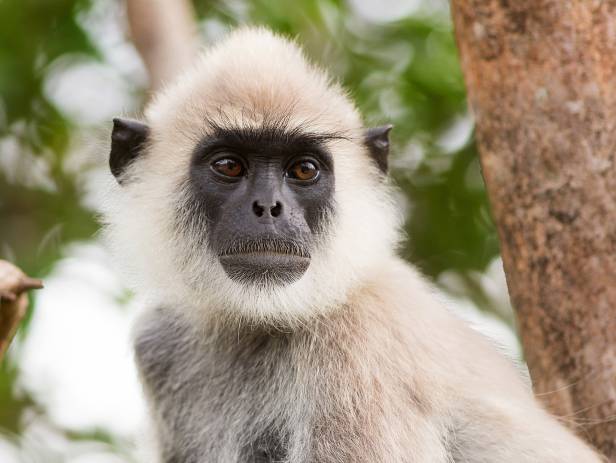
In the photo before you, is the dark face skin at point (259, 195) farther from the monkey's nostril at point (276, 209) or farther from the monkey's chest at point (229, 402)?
the monkey's chest at point (229, 402)

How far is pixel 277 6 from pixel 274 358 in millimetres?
3251

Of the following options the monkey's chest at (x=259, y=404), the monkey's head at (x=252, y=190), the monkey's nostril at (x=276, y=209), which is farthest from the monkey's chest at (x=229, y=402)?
the monkey's nostril at (x=276, y=209)

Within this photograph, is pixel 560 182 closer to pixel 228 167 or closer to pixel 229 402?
pixel 228 167

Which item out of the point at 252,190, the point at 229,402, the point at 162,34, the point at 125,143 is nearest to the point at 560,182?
the point at 252,190

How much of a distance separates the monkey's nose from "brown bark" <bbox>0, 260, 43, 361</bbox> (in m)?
1.20

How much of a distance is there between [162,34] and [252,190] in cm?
281

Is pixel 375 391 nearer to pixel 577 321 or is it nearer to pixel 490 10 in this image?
pixel 577 321

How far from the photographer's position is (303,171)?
4633mm

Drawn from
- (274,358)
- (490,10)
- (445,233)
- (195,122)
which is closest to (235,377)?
(274,358)

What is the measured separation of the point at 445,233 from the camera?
7020 millimetres

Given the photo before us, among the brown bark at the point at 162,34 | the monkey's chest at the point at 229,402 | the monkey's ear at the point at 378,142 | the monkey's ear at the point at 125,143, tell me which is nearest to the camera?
the monkey's chest at the point at 229,402

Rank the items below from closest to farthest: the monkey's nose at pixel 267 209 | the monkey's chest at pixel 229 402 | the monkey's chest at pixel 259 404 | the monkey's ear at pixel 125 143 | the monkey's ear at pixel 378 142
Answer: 1. the monkey's chest at pixel 259 404
2. the monkey's nose at pixel 267 209
3. the monkey's chest at pixel 229 402
4. the monkey's ear at pixel 125 143
5. the monkey's ear at pixel 378 142

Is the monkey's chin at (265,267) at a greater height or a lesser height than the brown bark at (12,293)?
greater

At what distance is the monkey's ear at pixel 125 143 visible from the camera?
4820 mm
